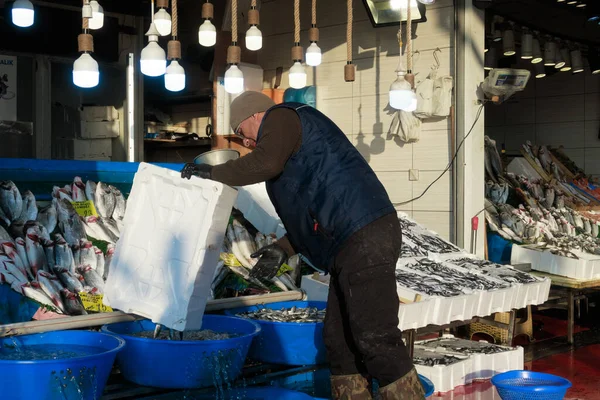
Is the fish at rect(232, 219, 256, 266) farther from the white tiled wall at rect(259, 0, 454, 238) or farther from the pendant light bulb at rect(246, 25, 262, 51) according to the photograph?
the white tiled wall at rect(259, 0, 454, 238)

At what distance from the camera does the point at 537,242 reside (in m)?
8.38

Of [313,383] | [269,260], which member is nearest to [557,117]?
[313,383]

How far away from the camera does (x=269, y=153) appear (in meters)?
3.73

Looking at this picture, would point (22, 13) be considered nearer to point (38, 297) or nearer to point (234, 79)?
point (234, 79)

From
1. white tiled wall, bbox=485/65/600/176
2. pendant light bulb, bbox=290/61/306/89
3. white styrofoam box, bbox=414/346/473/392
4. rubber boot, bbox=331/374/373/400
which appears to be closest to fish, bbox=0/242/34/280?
rubber boot, bbox=331/374/373/400

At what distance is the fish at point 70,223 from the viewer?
201 inches

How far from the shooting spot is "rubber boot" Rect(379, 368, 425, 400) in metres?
3.72

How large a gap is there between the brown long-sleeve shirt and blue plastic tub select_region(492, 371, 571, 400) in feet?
6.02

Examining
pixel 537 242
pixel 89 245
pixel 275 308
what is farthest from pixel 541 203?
pixel 89 245

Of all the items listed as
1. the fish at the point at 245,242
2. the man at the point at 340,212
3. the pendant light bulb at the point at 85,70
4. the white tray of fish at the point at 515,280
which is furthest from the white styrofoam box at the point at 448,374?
the pendant light bulb at the point at 85,70

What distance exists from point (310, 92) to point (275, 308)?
13.7ft

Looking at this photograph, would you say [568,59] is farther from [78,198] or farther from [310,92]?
[78,198]

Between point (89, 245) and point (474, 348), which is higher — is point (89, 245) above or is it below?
above

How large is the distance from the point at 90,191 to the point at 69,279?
46.1 inches
